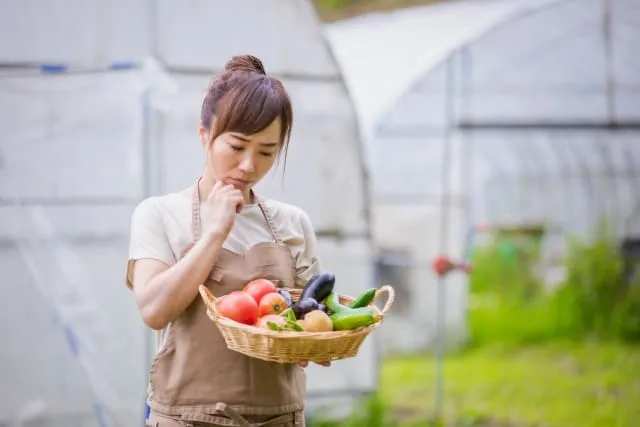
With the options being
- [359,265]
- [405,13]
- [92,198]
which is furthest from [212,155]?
[405,13]

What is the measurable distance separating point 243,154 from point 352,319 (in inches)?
18.2

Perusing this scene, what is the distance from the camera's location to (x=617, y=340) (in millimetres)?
9562

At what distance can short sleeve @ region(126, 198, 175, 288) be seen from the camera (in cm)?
237

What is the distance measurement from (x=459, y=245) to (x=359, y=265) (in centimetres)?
384

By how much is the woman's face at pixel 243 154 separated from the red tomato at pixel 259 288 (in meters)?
0.23

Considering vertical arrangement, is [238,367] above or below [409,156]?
below

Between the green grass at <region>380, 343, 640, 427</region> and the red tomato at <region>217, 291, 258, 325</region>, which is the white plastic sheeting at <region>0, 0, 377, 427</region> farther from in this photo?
the green grass at <region>380, 343, 640, 427</region>

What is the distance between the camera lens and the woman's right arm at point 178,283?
2297 mm

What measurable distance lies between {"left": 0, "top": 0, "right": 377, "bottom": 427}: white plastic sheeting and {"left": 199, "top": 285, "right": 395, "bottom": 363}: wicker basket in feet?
8.06

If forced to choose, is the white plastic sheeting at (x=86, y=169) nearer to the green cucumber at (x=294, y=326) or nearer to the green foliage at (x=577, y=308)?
the green cucumber at (x=294, y=326)

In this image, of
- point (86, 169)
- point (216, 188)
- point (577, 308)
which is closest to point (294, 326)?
point (216, 188)

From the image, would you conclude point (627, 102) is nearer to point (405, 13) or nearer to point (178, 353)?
point (405, 13)

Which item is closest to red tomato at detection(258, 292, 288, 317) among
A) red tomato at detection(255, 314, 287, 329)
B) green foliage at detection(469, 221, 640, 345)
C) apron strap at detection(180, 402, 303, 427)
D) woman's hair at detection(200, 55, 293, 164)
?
red tomato at detection(255, 314, 287, 329)

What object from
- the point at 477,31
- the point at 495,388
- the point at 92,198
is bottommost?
the point at 495,388
